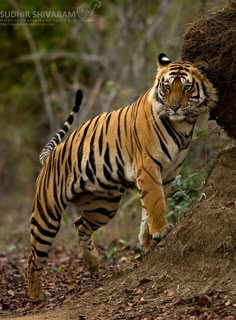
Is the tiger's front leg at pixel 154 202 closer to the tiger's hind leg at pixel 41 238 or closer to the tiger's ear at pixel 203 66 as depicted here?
the tiger's ear at pixel 203 66

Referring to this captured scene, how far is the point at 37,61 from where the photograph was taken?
18.5m

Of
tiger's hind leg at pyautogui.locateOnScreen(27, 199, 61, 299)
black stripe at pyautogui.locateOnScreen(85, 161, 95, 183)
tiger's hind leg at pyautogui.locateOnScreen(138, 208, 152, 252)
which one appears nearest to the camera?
tiger's hind leg at pyautogui.locateOnScreen(138, 208, 152, 252)

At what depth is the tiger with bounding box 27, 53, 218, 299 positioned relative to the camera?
7.77m

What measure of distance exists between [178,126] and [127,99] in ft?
22.4

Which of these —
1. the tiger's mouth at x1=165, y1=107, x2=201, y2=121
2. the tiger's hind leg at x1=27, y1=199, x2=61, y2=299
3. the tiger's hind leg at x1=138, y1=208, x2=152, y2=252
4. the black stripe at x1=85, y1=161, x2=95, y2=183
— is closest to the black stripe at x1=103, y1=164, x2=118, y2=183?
the black stripe at x1=85, y1=161, x2=95, y2=183

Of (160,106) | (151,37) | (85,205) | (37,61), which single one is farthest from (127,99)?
(160,106)

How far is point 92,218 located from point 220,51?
2.63 meters

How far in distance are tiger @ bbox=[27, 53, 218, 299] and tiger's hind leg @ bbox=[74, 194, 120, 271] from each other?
10 millimetres

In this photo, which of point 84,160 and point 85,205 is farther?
point 85,205

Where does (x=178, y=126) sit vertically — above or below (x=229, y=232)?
above

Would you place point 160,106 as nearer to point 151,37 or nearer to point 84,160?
point 84,160

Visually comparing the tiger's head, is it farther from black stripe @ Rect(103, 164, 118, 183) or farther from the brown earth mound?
black stripe @ Rect(103, 164, 118, 183)

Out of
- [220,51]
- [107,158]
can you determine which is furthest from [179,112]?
[107,158]

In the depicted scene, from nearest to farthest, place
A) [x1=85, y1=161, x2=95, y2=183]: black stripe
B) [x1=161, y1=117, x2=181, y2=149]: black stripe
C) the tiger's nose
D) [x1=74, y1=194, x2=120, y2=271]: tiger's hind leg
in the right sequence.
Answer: the tiger's nose < [x1=161, y1=117, x2=181, y2=149]: black stripe < [x1=85, y1=161, x2=95, y2=183]: black stripe < [x1=74, y1=194, x2=120, y2=271]: tiger's hind leg
